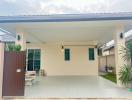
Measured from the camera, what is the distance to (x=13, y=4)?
51.7 ft

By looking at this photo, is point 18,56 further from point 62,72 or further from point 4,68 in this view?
point 62,72

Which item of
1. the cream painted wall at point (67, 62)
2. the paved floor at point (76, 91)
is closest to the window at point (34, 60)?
the cream painted wall at point (67, 62)

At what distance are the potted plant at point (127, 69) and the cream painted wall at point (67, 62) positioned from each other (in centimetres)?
814

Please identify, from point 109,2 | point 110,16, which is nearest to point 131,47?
point 110,16

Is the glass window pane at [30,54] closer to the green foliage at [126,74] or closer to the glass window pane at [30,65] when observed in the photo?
the glass window pane at [30,65]

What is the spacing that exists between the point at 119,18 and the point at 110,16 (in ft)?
1.35

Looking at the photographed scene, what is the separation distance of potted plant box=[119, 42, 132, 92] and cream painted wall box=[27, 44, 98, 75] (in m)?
8.14

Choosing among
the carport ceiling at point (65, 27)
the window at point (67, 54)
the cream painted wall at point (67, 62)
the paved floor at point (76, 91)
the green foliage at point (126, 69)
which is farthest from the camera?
the window at point (67, 54)

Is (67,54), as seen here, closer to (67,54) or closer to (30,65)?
(67,54)

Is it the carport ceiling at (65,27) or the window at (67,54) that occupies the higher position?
the carport ceiling at (65,27)

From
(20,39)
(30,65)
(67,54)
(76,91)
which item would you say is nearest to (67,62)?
(67,54)

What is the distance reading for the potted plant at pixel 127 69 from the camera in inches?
324

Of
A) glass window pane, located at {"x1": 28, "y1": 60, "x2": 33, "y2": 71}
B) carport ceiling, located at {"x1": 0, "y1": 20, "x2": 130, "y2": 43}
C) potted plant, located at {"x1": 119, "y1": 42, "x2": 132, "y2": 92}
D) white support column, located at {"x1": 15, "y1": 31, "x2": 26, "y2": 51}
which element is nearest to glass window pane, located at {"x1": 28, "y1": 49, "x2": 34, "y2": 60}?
glass window pane, located at {"x1": 28, "y1": 60, "x2": 33, "y2": 71}

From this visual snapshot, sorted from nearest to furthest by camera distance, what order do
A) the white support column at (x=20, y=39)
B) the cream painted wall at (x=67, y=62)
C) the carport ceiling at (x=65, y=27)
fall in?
1. the carport ceiling at (x=65, y=27)
2. the white support column at (x=20, y=39)
3. the cream painted wall at (x=67, y=62)
